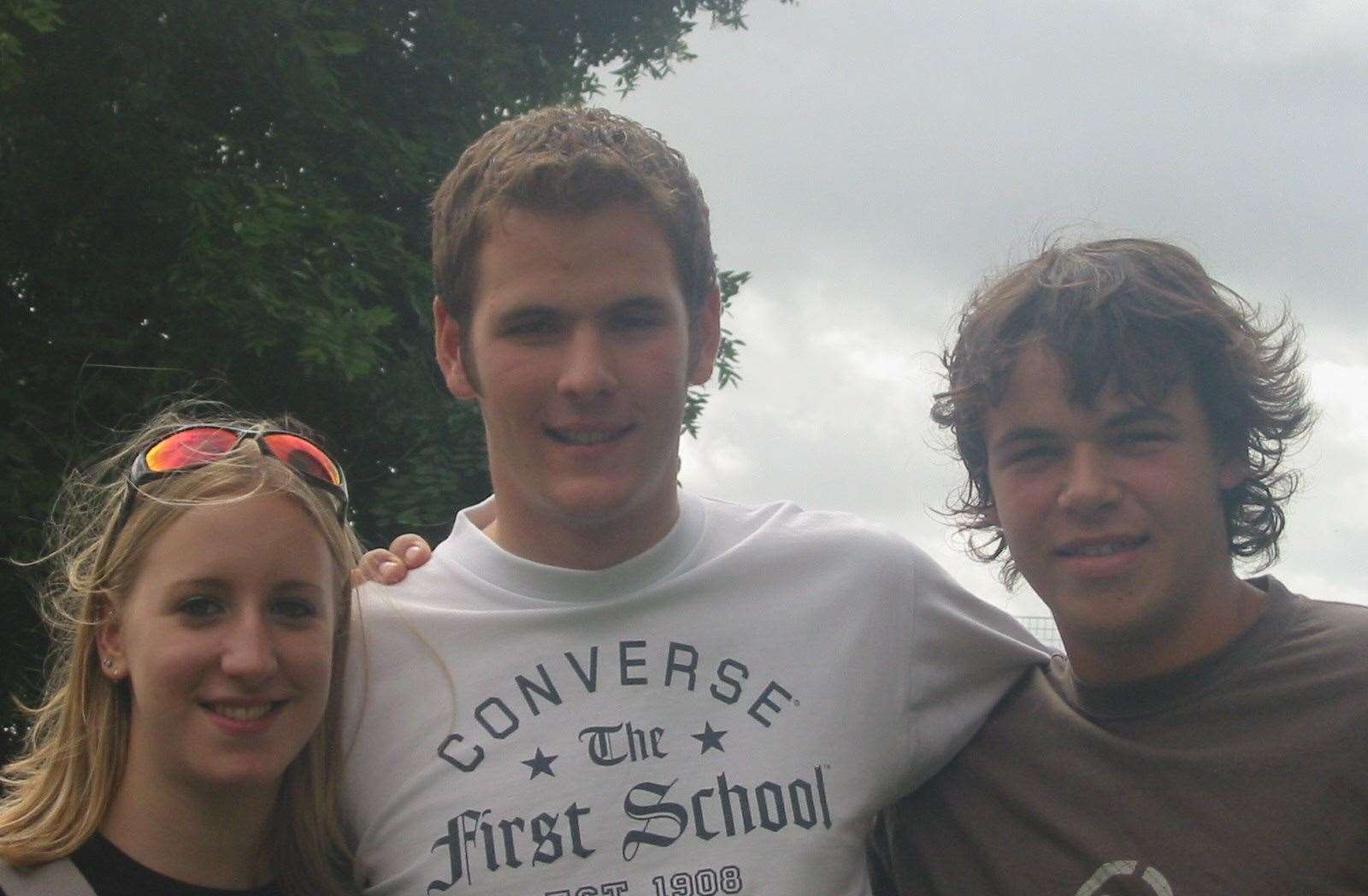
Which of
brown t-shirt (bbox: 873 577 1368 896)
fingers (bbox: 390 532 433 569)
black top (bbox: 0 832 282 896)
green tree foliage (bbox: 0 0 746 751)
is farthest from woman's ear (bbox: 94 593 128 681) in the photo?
green tree foliage (bbox: 0 0 746 751)

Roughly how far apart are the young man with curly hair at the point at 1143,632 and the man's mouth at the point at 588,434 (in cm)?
77

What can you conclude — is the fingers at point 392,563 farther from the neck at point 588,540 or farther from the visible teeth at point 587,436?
the visible teeth at point 587,436

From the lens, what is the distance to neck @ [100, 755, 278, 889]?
7.88 ft

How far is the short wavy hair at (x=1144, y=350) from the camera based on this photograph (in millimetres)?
2779

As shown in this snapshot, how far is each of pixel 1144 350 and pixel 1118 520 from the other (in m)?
0.36

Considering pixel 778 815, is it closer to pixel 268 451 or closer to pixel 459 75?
pixel 268 451

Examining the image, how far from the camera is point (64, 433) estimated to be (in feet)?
23.4

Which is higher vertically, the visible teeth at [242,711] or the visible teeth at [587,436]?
the visible teeth at [587,436]

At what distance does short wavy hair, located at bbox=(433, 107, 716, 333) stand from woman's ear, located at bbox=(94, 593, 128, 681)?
2.69 ft

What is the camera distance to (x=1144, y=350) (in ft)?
9.12

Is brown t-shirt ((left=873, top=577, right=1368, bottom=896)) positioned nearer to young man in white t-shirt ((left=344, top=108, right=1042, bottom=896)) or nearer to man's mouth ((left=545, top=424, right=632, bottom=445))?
young man in white t-shirt ((left=344, top=108, right=1042, bottom=896))

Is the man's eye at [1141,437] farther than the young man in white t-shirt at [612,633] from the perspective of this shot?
Yes

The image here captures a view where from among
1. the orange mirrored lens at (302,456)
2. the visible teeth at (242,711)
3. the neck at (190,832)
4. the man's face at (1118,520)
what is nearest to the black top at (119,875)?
the neck at (190,832)

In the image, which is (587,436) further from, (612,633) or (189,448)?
(189,448)
